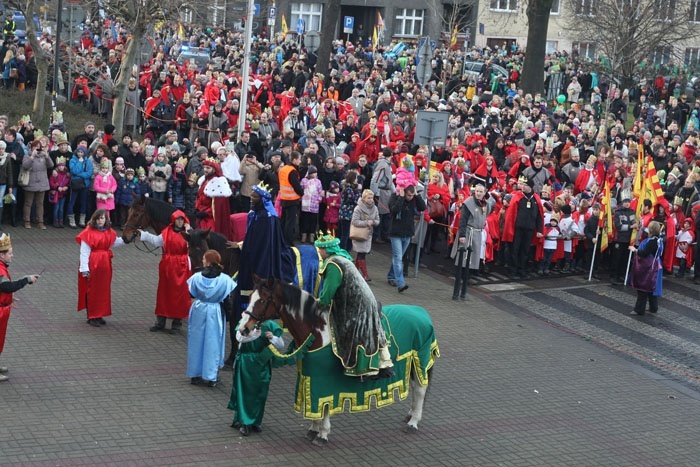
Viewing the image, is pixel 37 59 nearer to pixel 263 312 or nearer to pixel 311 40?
pixel 311 40

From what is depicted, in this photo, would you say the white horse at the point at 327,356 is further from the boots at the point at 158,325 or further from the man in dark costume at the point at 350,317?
the boots at the point at 158,325

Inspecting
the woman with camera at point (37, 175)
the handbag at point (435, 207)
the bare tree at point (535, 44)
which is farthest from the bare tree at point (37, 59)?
the bare tree at point (535, 44)

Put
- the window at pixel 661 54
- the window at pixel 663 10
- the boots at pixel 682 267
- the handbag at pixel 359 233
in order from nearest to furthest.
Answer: the handbag at pixel 359 233, the boots at pixel 682 267, the window at pixel 663 10, the window at pixel 661 54

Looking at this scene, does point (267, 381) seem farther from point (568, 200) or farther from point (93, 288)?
point (568, 200)

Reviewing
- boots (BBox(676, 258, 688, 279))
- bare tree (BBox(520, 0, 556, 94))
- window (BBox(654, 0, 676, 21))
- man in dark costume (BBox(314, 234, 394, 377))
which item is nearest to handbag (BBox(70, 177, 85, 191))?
man in dark costume (BBox(314, 234, 394, 377))

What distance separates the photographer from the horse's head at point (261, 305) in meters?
10.2

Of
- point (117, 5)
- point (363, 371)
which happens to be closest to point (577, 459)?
point (363, 371)

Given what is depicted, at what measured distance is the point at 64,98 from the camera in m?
30.6

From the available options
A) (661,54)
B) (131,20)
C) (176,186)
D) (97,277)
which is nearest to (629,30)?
(661,54)

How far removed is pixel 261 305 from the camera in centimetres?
1026

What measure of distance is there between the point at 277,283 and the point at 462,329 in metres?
6.48

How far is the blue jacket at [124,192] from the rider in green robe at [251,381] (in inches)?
388

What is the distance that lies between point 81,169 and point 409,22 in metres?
50.8

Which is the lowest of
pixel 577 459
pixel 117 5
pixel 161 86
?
pixel 577 459
